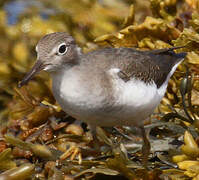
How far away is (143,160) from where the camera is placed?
5.98 ft

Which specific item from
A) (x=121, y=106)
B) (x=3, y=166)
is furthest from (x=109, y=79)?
(x=3, y=166)

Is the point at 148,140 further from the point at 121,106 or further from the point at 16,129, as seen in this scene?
the point at 16,129

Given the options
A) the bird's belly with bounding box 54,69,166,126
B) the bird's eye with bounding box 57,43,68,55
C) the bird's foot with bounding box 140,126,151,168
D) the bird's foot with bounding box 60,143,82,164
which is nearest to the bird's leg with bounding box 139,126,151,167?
the bird's foot with bounding box 140,126,151,168

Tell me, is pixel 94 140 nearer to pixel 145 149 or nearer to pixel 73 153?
pixel 73 153

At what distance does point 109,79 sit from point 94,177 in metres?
0.47

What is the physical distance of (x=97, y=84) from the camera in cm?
198

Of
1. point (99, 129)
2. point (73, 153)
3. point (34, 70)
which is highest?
point (34, 70)

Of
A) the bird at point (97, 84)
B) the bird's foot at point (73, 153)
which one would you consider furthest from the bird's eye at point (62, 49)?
the bird's foot at point (73, 153)

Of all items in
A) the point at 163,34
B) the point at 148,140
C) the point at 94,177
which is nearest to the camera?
the point at 94,177

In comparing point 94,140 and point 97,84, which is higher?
point 97,84

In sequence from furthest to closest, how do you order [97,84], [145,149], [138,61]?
1. [138,61]
2. [97,84]
3. [145,149]

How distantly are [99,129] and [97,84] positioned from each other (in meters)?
0.31

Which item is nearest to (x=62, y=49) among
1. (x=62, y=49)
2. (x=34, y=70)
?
(x=62, y=49)

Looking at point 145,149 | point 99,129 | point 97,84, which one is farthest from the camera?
point 97,84
